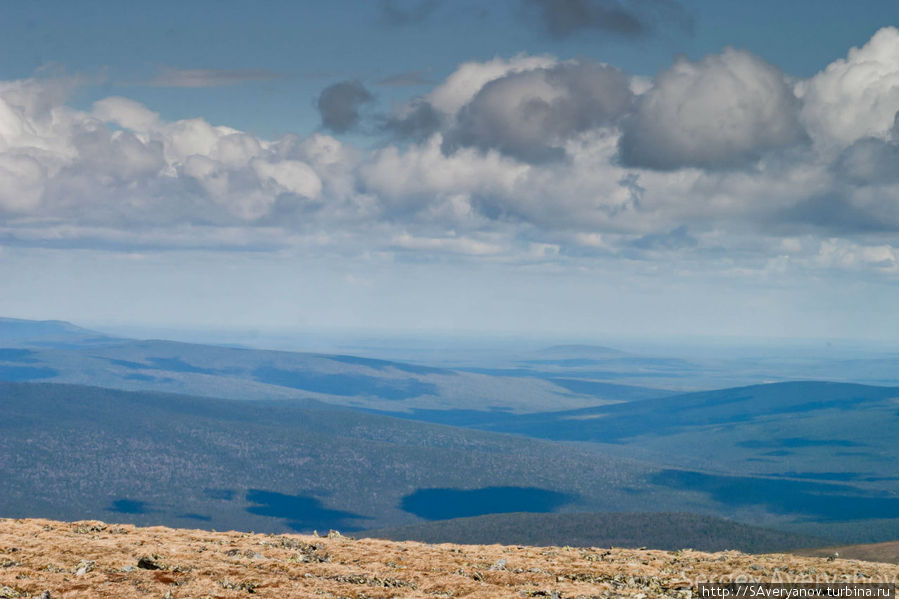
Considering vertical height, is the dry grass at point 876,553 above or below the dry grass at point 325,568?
below

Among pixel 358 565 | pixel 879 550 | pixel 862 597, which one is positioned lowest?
pixel 879 550

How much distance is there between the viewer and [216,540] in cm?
5231

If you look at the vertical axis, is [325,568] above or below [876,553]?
above

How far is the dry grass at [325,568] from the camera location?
122 ft

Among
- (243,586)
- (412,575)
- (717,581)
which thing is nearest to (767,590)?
(717,581)

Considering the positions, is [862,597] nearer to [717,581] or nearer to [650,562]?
[717,581]

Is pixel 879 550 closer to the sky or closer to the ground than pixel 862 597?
closer to the ground

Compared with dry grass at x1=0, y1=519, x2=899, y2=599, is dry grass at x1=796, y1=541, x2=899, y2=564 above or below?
below

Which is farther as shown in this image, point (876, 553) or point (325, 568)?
point (876, 553)

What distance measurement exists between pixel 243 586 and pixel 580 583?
1635cm

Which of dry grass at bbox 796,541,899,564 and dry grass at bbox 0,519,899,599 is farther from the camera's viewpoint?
dry grass at bbox 796,541,899,564

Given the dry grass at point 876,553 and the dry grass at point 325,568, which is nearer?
the dry grass at point 325,568

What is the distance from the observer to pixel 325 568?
4388cm

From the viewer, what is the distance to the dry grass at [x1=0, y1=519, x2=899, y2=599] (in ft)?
122
